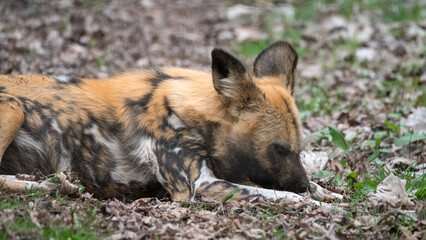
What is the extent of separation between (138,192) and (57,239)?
47.9 inches

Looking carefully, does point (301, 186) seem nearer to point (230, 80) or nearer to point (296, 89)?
point (230, 80)

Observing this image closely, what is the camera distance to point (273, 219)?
119 inches

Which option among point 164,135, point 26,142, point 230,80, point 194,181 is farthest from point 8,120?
point 230,80

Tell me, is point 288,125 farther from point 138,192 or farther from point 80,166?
point 80,166

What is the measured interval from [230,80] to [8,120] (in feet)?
4.62

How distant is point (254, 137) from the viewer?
3.53m

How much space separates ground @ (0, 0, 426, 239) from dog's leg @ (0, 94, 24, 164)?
0.38m

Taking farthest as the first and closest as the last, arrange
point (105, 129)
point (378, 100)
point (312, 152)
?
point (378, 100) < point (312, 152) < point (105, 129)

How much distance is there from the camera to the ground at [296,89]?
287cm

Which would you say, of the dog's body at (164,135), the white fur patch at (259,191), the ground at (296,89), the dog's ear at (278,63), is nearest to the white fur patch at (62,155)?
the dog's body at (164,135)

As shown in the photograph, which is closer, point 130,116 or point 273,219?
point 273,219

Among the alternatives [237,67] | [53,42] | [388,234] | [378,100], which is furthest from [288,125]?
[53,42]

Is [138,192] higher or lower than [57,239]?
lower

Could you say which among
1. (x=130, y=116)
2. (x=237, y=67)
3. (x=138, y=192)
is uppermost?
(x=237, y=67)
